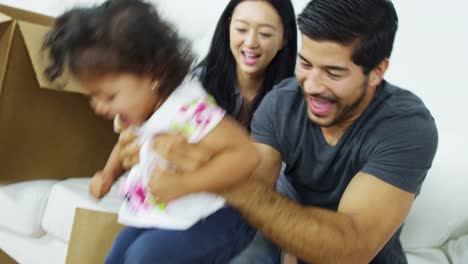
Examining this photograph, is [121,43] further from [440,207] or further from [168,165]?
[440,207]

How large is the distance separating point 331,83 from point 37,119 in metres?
0.83

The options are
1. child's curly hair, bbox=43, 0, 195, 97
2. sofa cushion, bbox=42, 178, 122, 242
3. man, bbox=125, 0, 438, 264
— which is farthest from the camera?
sofa cushion, bbox=42, 178, 122, 242

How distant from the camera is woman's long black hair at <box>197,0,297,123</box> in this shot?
135cm

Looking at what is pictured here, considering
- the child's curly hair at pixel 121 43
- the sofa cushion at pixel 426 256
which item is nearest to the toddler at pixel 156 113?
the child's curly hair at pixel 121 43

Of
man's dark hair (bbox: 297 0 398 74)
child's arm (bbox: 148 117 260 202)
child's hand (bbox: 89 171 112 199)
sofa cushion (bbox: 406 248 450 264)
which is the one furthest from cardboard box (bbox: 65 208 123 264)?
sofa cushion (bbox: 406 248 450 264)

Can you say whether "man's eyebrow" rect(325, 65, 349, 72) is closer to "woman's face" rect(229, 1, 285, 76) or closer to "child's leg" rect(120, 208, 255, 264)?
"child's leg" rect(120, 208, 255, 264)

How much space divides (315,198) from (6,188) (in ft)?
2.81

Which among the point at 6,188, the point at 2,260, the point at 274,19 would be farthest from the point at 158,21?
the point at 2,260

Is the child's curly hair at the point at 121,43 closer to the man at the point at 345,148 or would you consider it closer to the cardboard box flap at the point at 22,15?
the man at the point at 345,148

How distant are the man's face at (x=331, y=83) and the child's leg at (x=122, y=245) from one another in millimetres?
403

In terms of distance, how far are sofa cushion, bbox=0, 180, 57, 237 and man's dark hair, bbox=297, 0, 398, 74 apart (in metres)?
0.87

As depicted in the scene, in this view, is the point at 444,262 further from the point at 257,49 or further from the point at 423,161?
the point at 257,49

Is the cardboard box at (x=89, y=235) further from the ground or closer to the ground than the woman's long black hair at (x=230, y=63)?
closer to the ground

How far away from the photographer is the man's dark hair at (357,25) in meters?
0.84
